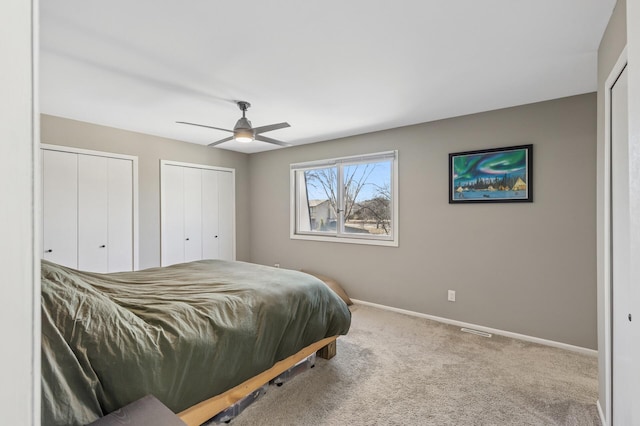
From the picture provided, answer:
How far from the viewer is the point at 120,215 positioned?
13.4 ft

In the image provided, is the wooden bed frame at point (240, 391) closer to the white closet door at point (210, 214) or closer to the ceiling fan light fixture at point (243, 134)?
the ceiling fan light fixture at point (243, 134)

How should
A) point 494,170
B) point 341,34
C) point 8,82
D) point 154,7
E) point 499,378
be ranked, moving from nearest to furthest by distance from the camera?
1. point 8,82
2. point 154,7
3. point 341,34
4. point 499,378
5. point 494,170

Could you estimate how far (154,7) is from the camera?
1.72m

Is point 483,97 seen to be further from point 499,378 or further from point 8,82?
point 8,82

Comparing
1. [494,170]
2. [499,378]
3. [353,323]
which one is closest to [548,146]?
[494,170]

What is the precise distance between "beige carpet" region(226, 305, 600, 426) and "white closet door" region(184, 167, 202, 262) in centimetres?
291

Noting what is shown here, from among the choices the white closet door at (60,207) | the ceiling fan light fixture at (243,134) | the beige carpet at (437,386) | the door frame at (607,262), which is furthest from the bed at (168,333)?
the door frame at (607,262)

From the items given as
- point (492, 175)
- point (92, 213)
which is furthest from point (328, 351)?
point (92, 213)

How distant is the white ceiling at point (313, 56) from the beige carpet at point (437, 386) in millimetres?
2398

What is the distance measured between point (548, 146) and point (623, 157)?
1.60 m

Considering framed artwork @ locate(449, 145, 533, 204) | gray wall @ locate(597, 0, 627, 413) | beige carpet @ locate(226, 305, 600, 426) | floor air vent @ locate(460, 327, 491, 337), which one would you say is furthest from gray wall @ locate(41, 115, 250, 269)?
gray wall @ locate(597, 0, 627, 413)

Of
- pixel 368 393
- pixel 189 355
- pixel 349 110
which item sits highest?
pixel 349 110

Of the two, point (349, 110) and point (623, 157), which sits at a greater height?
point (349, 110)

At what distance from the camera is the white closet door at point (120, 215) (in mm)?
4004
